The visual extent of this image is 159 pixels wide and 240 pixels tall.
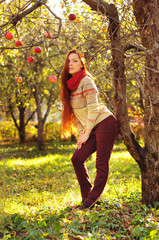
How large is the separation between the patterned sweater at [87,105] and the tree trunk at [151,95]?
2.05 feet

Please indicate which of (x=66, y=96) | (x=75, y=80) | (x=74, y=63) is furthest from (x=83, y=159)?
(x=74, y=63)

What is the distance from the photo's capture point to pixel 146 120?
3.35 meters

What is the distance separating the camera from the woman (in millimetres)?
2969

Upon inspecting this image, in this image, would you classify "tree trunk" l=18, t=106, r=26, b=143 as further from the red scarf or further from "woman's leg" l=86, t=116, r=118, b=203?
"woman's leg" l=86, t=116, r=118, b=203

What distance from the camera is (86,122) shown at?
122 inches

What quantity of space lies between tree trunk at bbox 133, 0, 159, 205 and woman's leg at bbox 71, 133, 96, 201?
29.8 inches

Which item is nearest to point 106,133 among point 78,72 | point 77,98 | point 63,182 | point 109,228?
point 77,98

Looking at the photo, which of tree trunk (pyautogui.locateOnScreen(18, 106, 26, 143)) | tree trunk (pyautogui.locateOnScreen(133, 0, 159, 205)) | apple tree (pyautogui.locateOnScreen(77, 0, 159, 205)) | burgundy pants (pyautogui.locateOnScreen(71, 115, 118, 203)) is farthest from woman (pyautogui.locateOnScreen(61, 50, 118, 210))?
tree trunk (pyautogui.locateOnScreen(18, 106, 26, 143))

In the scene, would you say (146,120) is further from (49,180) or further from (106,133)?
(49,180)

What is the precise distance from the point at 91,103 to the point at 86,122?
28cm

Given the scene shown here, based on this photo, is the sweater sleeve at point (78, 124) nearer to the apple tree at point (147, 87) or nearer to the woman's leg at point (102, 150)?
the woman's leg at point (102, 150)

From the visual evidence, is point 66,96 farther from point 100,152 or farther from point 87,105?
point 100,152

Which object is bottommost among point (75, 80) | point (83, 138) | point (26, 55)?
point (83, 138)

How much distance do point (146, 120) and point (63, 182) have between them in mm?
3013
